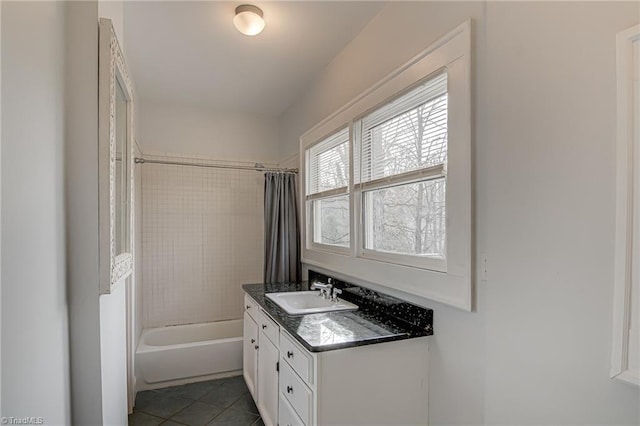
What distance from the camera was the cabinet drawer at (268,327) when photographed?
1983 millimetres

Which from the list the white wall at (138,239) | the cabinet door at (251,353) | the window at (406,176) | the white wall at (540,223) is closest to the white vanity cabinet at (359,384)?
the white wall at (540,223)

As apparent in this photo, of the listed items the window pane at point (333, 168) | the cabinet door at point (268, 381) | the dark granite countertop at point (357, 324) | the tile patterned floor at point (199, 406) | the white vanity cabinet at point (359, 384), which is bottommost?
the tile patterned floor at point (199, 406)

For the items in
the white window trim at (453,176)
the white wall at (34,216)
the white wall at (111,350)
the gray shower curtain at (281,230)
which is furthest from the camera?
the gray shower curtain at (281,230)

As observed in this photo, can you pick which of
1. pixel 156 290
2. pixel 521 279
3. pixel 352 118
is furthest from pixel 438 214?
pixel 156 290

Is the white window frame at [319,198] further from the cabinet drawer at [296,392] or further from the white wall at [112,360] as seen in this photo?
the white wall at [112,360]

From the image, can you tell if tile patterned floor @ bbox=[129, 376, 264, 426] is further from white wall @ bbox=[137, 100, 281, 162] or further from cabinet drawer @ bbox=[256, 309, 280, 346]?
white wall @ bbox=[137, 100, 281, 162]

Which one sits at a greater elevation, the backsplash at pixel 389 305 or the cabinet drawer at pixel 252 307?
the backsplash at pixel 389 305

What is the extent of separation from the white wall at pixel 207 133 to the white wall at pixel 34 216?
2.60 meters

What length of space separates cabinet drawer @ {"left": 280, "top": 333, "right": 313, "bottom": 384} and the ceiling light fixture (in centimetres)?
176

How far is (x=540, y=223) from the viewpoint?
113cm

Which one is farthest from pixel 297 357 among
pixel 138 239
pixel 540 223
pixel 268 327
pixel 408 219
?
pixel 138 239

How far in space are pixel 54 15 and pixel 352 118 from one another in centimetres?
163

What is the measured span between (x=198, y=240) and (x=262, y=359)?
1.83 metres

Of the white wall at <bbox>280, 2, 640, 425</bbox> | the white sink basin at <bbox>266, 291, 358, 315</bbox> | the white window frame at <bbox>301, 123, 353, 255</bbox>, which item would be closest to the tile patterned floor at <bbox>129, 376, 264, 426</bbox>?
the white sink basin at <bbox>266, 291, 358, 315</bbox>
